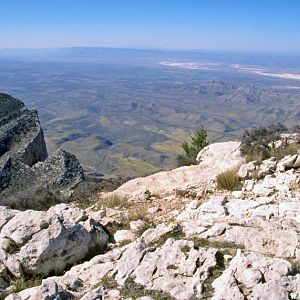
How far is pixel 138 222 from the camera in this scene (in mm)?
9695

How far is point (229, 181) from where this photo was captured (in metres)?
12.2

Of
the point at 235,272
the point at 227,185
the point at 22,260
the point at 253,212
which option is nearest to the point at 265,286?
the point at 235,272

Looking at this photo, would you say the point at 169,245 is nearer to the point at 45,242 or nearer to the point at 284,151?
the point at 45,242

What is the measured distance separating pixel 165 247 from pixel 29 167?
11.4 m

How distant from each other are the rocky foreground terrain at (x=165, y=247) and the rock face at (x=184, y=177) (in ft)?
4.50

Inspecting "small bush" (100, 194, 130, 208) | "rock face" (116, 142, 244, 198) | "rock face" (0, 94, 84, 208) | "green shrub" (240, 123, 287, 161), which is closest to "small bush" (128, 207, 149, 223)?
"small bush" (100, 194, 130, 208)

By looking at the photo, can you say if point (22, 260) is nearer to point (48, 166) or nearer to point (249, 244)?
point (249, 244)

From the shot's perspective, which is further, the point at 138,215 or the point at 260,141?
the point at 260,141

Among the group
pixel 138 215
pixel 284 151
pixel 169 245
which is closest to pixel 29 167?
pixel 138 215

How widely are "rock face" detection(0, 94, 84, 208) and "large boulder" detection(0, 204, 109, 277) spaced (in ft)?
12.7

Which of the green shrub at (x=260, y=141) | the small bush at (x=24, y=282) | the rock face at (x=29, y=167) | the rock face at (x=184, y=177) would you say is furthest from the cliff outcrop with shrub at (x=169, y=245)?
the rock face at (x=29, y=167)

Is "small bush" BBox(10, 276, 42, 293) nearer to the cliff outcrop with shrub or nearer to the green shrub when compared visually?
the cliff outcrop with shrub

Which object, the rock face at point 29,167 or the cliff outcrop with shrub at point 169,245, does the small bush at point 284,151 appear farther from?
the rock face at point 29,167

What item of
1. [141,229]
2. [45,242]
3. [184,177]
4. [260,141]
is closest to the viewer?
[45,242]
